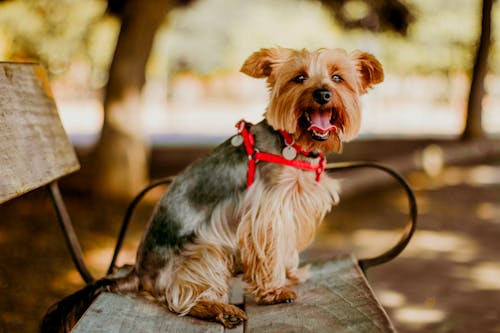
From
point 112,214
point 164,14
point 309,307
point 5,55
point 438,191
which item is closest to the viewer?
point 309,307

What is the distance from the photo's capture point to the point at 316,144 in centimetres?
270

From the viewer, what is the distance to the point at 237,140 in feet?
9.23

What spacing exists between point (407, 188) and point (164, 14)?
20.1 ft

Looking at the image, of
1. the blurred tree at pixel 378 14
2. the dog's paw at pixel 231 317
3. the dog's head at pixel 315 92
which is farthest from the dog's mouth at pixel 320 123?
the blurred tree at pixel 378 14

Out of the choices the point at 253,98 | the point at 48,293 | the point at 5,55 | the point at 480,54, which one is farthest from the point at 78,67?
the point at 48,293

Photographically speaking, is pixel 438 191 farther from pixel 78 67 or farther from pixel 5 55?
pixel 78 67

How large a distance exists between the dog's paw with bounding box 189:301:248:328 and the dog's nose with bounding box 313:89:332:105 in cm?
92

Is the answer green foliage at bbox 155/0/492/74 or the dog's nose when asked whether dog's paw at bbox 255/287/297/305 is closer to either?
the dog's nose

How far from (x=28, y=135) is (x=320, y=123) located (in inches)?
49.1

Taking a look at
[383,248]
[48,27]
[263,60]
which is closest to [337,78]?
[263,60]

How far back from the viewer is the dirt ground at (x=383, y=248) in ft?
15.0

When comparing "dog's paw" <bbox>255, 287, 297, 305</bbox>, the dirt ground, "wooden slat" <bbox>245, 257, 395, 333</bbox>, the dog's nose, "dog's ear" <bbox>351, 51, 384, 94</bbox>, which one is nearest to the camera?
"wooden slat" <bbox>245, 257, 395, 333</bbox>

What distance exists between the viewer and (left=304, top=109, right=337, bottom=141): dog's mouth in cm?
263

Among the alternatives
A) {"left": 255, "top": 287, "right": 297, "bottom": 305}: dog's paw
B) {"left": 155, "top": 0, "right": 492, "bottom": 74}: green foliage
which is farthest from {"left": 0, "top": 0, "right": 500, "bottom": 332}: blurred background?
{"left": 155, "top": 0, "right": 492, "bottom": 74}: green foliage
